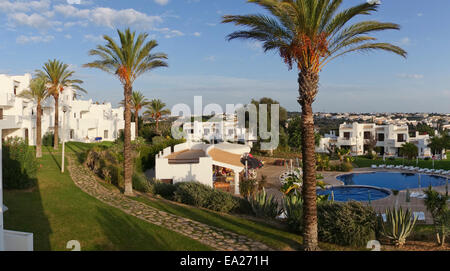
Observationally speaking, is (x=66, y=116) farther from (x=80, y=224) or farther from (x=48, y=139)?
(x=80, y=224)

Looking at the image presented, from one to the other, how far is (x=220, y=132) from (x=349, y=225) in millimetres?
40418

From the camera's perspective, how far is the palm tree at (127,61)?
47.6 ft

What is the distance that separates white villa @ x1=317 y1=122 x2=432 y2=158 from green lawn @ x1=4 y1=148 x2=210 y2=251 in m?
43.6

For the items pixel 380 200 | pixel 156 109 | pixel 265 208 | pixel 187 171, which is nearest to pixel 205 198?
pixel 265 208

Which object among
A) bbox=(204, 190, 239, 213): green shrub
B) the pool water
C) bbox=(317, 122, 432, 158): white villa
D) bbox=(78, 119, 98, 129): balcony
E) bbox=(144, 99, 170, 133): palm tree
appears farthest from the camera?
bbox=(317, 122, 432, 158): white villa

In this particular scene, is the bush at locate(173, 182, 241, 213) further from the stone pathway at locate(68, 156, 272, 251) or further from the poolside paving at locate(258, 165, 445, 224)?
the poolside paving at locate(258, 165, 445, 224)

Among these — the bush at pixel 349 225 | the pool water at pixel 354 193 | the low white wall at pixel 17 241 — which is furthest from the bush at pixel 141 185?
the pool water at pixel 354 193

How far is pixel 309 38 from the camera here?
324 inches

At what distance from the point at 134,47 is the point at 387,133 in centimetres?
4909

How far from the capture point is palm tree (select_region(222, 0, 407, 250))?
26.7ft

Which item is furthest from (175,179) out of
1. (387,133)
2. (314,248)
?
(387,133)

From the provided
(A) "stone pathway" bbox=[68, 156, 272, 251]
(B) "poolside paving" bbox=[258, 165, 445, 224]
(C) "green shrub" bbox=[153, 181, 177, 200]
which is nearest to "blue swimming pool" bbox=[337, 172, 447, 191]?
(B) "poolside paving" bbox=[258, 165, 445, 224]
